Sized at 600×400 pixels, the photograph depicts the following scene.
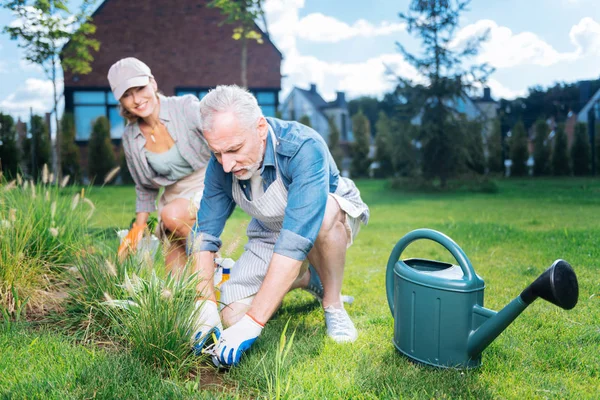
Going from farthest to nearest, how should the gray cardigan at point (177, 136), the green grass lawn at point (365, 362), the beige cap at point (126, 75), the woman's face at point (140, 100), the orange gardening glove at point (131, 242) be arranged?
the gray cardigan at point (177, 136)
the woman's face at point (140, 100)
the beige cap at point (126, 75)
the orange gardening glove at point (131, 242)
the green grass lawn at point (365, 362)

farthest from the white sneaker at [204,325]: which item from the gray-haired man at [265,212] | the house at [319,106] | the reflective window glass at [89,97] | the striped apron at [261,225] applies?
the house at [319,106]

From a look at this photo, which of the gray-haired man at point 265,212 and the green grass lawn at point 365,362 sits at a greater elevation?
the gray-haired man at point 265,212

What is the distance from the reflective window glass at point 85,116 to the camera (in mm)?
18953

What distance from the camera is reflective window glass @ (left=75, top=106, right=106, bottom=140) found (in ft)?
62.2

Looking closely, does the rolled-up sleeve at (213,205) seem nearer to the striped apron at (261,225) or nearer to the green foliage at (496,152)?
the striped apron at (261,225)

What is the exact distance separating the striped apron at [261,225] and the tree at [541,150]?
592 inches

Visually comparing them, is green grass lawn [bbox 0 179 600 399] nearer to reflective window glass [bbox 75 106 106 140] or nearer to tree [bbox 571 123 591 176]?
tree [bbox 571 123 591 176]

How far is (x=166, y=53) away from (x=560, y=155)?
12998mm

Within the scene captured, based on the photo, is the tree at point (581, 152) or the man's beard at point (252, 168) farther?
the tree at point (581, 152)

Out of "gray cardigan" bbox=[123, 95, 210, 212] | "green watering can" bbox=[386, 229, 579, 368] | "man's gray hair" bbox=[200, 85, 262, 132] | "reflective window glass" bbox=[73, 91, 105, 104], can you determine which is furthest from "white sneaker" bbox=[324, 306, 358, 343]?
"reflective window glass" bbox=[73, 91, 105, 104]

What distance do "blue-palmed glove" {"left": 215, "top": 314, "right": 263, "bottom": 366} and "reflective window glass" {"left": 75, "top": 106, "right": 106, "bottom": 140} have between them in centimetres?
1815

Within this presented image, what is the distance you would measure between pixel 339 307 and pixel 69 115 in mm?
15319

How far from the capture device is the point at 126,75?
3426 mm

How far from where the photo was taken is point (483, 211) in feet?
28.6
